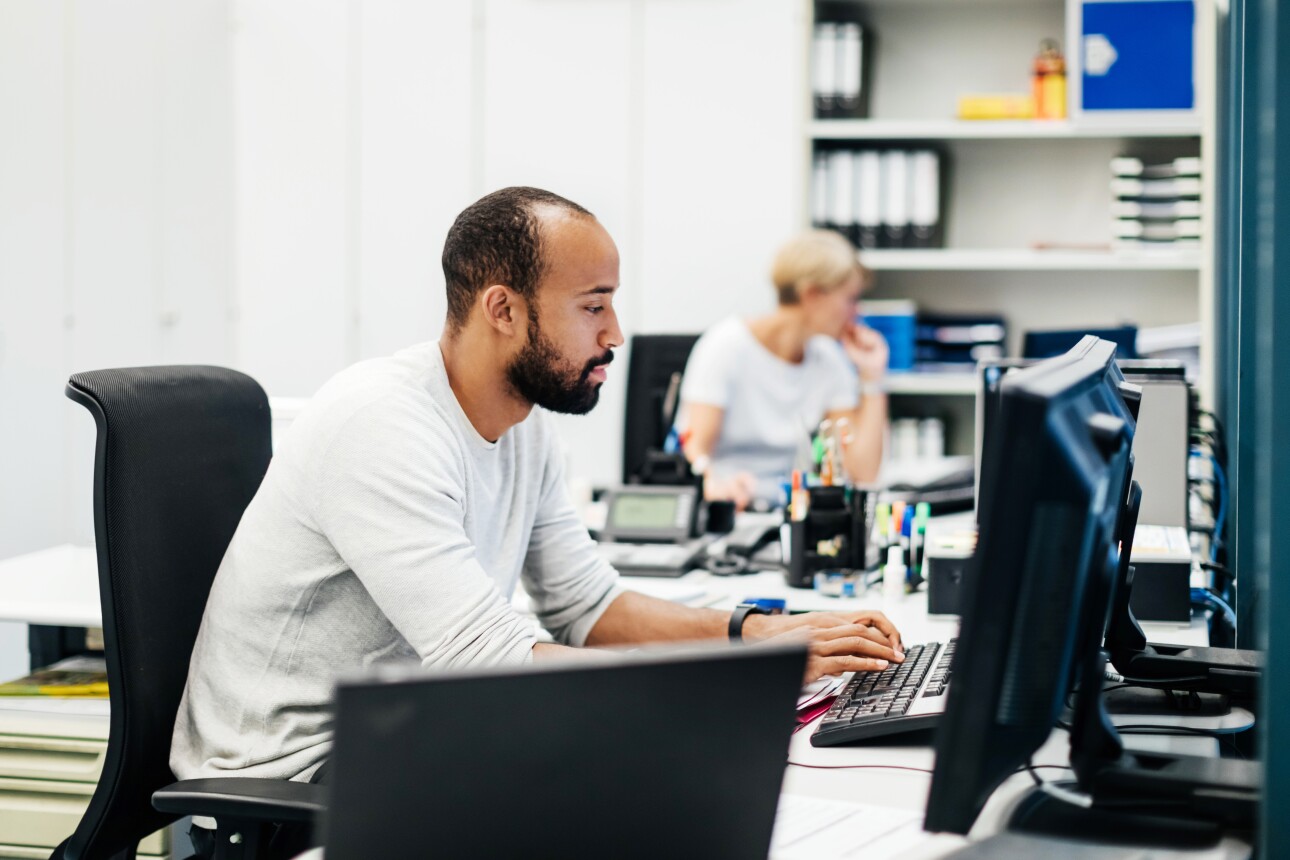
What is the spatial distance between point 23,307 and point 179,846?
7.34ft

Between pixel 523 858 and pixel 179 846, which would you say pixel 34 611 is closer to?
pixel 179 846

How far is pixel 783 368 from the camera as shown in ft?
12.0

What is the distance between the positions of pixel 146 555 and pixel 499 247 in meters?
0.55

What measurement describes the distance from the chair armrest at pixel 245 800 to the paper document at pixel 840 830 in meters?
0.46

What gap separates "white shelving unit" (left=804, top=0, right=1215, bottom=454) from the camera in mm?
4230

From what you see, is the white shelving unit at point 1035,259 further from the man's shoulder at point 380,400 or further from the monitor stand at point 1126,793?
the monitor stand at point 1126,793

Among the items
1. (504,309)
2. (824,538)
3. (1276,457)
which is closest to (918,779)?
(1276,457)

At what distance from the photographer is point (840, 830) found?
114cm

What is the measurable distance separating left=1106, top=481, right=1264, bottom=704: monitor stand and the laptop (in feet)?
2.41

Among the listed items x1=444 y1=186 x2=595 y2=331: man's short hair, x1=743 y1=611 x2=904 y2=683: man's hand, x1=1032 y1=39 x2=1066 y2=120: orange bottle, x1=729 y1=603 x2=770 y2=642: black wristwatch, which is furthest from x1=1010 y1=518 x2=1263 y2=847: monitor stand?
x1=1032 y1=39 x2=1066 y2=120: orange bottle

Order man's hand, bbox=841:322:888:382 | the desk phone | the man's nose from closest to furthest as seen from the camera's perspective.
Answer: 1. the man's nose
2. the desk phone
3. man's hand, bbox=841:322:888:382

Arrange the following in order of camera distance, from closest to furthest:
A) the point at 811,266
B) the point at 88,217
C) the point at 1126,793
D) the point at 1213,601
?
the point at 1126,793
the point at 1213,601
the point at 811,266
the point at 88,217

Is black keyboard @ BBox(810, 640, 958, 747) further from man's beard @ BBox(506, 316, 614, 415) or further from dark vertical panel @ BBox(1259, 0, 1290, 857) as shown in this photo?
man's beard @ BBox(506, 316, 614, 415)

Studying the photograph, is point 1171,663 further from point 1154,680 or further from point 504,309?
point 504,309
